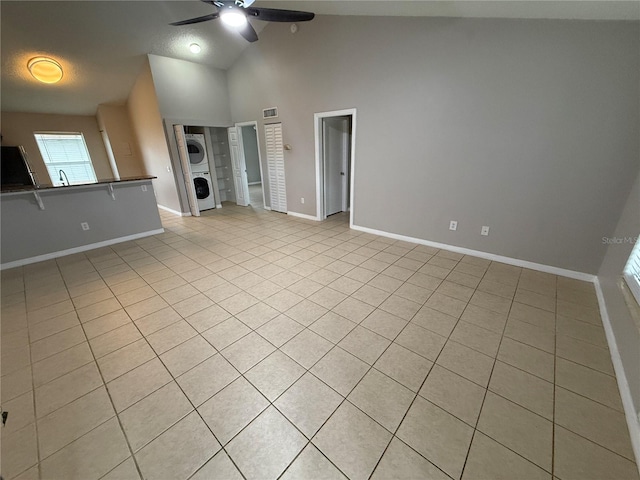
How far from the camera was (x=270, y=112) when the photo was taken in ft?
15.9

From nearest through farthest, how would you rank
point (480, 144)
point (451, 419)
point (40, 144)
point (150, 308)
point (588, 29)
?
point (451, 419) → point (588, 29) → point (150, 308) → point (480, 144) → point (40, 144)

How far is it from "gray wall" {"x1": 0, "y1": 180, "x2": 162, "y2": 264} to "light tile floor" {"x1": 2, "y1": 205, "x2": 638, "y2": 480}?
51 cm

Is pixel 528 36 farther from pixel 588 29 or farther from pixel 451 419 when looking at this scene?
pixel 451 419

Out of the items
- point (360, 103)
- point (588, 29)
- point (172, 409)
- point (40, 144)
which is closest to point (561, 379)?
point (172, 409)

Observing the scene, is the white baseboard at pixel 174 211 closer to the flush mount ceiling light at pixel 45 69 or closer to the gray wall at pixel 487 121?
the flush mount ceiling light at pixel 45 69

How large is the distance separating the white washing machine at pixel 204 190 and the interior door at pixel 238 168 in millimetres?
614

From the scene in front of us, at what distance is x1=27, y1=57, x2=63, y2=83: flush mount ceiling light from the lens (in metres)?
3.81

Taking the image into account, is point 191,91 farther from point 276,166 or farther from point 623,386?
point 623,386

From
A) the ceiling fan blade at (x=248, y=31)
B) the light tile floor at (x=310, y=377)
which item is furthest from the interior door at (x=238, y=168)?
the light tile floor at (x=310, y=377)

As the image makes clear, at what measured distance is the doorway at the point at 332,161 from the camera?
4.36 meters

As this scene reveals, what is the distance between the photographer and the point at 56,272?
3.01 metres

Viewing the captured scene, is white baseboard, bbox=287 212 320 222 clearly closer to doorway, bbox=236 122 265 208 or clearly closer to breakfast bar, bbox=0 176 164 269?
breakfast bar, bbox=0 176 164 269

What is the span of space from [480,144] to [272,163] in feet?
12.7

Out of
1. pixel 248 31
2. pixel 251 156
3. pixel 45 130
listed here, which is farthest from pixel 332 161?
pixel 45 130
